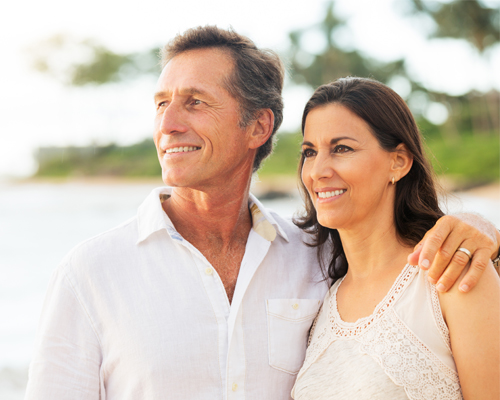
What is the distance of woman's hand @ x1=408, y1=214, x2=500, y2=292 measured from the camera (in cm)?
190

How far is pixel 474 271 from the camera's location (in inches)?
74.0

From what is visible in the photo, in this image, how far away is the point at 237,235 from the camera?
2688mm

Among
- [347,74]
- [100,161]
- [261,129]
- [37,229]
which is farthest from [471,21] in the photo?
[261,129]

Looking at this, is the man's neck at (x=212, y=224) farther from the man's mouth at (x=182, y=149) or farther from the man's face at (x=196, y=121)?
the man's mouth at (x=182, y=149)

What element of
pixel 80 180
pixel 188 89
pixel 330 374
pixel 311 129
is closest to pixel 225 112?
pixel 188 89

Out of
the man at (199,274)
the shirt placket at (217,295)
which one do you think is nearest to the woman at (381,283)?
the man at (199,274)

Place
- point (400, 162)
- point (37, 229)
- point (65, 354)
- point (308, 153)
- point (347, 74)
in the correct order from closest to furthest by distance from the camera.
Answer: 1. point (65, 354)
2. point (400, 162)
3. point (308, 153)
4. point (37, 229)
5. point (347, 74)

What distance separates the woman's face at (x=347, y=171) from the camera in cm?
224

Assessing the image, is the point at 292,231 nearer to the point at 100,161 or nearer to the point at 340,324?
the point at 340,324

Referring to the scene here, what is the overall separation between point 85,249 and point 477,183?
81.2 ft

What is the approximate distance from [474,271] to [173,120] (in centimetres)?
149

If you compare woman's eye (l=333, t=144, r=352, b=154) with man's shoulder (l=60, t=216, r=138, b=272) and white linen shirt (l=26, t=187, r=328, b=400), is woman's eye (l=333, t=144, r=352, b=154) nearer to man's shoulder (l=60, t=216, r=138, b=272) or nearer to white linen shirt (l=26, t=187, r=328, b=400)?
white linen shirt (l=26, t=187, r=328, b=400)

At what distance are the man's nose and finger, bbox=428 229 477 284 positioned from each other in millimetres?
1311

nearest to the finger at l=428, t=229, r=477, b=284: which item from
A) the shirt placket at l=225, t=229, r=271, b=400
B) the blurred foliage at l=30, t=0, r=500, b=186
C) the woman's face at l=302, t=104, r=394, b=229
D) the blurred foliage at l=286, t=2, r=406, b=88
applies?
the woman's face at l=302, t=104, r=394, b=229
